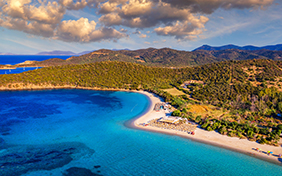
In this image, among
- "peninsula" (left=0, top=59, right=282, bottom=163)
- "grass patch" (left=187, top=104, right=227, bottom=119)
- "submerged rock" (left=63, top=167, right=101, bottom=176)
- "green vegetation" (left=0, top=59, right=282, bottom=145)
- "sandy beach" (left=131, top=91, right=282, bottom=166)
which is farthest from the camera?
"grass patch" (left=187, top=104, right=227, bottom=119)

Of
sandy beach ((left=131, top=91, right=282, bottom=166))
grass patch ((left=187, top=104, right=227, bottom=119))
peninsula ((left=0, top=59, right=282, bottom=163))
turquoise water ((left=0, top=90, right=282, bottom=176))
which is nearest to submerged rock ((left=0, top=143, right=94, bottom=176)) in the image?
turquoise water ((left=0, top=90, right=282, bottom=176))

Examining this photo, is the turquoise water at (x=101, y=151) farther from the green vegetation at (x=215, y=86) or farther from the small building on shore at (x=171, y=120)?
the green vegetation at (x=215, y=86)

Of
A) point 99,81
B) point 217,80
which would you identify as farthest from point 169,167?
point 99,81

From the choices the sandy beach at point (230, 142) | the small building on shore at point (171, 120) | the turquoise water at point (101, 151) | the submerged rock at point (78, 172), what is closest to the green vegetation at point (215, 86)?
the sandy beach at point (230, 142)

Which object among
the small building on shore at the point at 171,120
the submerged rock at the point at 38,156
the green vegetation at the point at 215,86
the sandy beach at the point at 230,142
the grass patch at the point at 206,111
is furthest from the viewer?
the grass patch at the point at 206,111

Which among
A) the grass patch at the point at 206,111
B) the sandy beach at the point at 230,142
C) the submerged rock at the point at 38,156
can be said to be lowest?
the sandy beach at the point at 230,142

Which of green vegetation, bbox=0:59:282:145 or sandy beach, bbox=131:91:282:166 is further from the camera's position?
green vegetation, bbox=0:59:282:145

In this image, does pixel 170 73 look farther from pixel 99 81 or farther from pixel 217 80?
pixel 99 81

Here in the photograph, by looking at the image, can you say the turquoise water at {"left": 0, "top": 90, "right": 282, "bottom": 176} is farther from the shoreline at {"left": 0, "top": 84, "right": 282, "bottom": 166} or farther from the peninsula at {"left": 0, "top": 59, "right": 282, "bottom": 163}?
the peninsula at {"left": 0, "top": 59, "right": 282, "bottom": 163}
